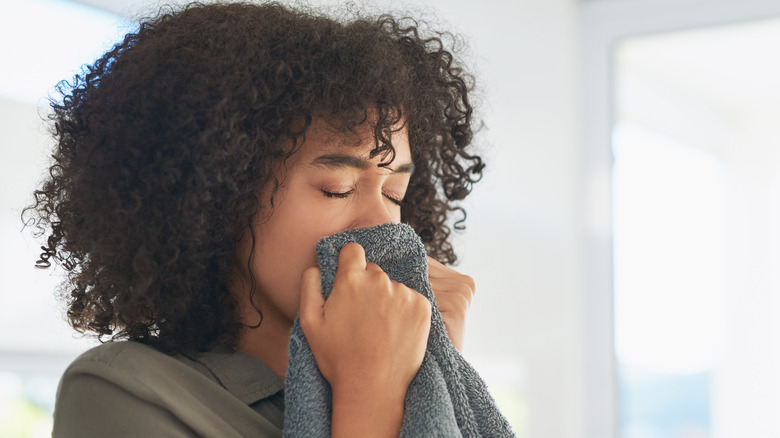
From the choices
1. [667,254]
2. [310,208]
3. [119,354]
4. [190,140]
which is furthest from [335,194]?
[667,254]

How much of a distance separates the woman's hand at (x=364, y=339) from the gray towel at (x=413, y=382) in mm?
11

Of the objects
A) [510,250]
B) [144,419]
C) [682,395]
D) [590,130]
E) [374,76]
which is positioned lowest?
[682,395]

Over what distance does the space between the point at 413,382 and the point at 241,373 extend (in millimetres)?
170

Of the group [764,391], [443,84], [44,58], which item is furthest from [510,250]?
[44,58]

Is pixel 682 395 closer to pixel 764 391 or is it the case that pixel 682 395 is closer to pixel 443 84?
pixel 764 391

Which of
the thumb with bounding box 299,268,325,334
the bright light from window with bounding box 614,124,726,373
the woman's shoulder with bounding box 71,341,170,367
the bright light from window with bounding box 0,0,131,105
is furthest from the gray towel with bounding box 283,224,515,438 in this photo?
the bright light from window with bounding box 614,124,726,373

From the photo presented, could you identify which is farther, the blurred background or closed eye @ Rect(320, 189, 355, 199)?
the blurred background

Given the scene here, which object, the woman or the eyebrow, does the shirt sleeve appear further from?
the eyebrow

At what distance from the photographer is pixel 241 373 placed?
2.65 ft

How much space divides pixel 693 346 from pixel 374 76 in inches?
59.2

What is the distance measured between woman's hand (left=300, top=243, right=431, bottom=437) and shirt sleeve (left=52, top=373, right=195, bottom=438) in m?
0.14

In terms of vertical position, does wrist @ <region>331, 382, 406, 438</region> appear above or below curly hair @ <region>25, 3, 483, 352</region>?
below

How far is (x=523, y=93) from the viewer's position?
6.54ft

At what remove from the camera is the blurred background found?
192 centimetres
